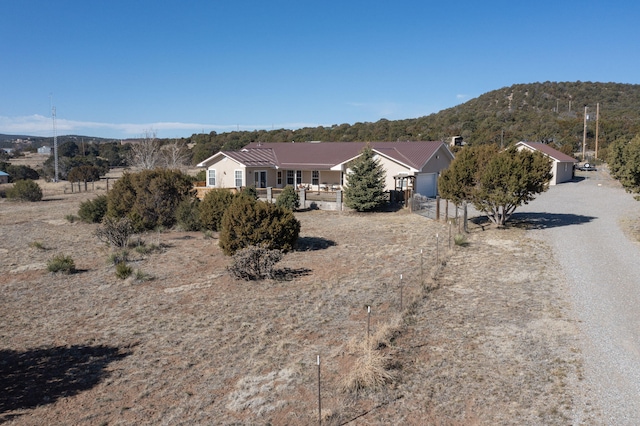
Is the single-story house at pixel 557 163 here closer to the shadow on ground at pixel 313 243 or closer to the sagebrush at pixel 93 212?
the shadow on ground at pixel 313 243

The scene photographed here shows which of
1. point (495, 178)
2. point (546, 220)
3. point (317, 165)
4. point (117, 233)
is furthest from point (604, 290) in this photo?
point (317, 165)

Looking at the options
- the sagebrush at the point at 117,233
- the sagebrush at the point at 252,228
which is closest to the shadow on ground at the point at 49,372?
the sagebrush at the point at 252,228

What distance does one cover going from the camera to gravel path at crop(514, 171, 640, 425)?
7.37m

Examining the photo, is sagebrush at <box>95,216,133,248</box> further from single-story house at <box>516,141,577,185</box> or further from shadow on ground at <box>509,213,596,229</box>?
single-story house at <box>516,141,577,185</box>

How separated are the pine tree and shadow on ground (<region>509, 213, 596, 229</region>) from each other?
25.0ft

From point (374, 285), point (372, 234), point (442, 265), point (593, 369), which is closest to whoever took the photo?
point (593, 369)

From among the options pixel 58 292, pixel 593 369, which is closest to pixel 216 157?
pixel 58 292

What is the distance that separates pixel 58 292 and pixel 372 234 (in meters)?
12.4

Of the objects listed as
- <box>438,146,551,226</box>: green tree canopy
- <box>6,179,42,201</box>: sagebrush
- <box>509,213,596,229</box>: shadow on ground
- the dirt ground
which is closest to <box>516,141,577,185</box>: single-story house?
<box>509,213,596,229</box>: shadow on ground

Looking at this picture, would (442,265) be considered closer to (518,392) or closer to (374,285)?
(374,285)

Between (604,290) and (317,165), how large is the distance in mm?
25603

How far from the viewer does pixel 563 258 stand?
52.5ft

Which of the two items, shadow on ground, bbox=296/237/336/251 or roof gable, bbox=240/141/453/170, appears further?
roof gable, bbox=240/141/453/170

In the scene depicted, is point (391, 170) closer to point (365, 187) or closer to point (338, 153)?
point (365, 187)
